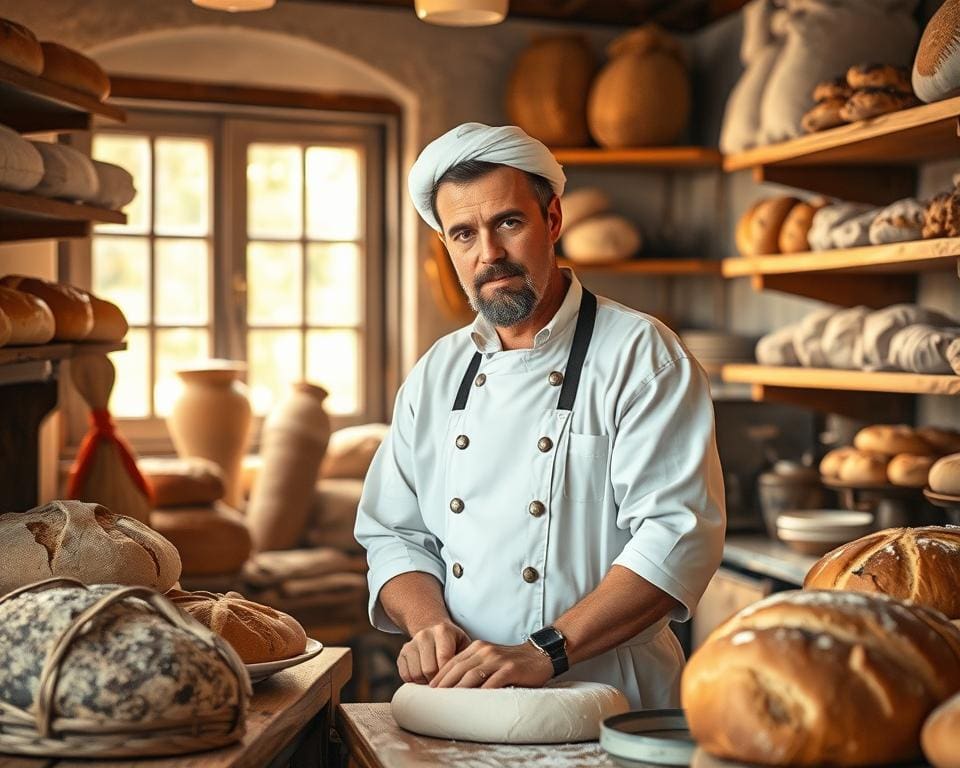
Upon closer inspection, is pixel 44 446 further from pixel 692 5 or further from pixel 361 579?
pixel 692 5

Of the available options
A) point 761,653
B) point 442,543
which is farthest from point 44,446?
point 761,653

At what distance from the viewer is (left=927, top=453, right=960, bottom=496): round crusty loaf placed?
2.71 m

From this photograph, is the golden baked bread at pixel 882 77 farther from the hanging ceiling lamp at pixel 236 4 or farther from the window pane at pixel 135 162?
the window pane at pixel 135 162

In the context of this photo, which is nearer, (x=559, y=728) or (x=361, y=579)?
(x=559, y=728)

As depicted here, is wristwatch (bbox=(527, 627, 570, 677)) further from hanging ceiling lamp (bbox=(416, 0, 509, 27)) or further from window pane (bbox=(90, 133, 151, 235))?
window pane (bbox=(90, 133, 151, 235))

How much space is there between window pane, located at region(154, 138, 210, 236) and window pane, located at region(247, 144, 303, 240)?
0.17 meters

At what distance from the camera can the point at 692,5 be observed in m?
5.02

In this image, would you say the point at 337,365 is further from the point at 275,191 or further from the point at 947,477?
the point at 947,477

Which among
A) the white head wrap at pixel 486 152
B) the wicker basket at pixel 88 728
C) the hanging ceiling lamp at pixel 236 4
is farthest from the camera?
the hanging ceiling lamp at pixel 236 4

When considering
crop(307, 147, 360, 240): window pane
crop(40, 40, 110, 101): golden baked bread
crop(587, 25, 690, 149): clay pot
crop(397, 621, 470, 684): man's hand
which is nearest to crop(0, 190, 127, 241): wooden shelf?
crop(40, 40, 110, 101): golden baked bread

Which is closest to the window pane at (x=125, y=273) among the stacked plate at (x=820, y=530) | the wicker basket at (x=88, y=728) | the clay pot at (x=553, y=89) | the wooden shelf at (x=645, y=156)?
the clay pot at (x=553, y=89)

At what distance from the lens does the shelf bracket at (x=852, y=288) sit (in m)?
3.75

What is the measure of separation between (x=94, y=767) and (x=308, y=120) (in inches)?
157

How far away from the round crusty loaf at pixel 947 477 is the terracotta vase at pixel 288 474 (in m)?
2.29
